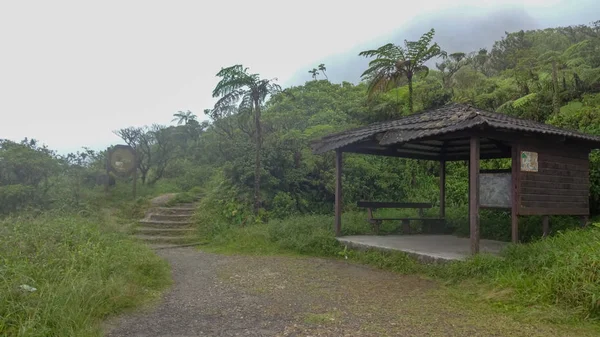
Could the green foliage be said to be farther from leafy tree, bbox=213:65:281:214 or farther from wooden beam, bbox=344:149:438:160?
leafy tree, bbox=213:65:281:214

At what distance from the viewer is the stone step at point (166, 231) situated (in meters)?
10.9

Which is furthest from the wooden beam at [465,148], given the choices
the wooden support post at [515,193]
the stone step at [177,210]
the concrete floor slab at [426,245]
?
the stone step at [177,210]

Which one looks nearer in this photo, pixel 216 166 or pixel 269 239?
pixel 269 239

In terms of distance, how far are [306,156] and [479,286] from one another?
Answer: 26.5 ft

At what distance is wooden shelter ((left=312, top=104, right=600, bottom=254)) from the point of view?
6.76m

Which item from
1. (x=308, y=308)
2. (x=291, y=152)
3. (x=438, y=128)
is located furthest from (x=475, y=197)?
(x=291, y=152)

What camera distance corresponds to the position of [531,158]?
7.28 m

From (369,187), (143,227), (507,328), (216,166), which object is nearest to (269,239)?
(143,227)

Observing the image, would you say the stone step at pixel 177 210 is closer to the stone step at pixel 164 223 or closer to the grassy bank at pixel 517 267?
the stone step at pixel 164 223

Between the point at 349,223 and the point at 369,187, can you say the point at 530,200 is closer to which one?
the point at 349,223

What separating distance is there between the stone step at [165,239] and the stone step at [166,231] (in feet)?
0.65

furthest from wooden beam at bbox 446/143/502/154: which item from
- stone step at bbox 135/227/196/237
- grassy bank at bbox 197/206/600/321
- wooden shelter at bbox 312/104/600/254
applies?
stone step at bbox 135/227/196/237

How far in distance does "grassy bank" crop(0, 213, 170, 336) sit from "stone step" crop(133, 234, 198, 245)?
10.2ft

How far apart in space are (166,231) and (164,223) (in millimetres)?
557
